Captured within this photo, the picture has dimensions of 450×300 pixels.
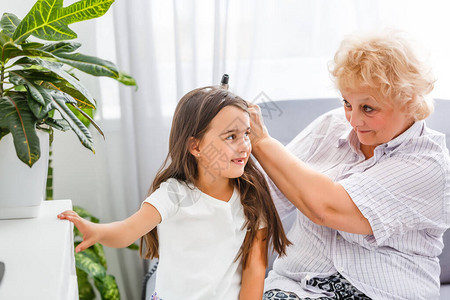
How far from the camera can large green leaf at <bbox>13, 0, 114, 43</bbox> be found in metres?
1.11

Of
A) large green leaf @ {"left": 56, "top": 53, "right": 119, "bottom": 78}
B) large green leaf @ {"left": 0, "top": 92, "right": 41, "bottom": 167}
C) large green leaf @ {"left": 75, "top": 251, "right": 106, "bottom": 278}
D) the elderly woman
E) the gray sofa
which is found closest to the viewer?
large green leaf @ {"left": 0, "top": 92, "right": 41, "bottom": 167}

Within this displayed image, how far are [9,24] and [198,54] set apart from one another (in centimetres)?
102

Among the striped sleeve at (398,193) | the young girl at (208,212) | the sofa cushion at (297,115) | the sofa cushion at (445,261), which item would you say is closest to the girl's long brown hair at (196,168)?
the young girl at (208,212)

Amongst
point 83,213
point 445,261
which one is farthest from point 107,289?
point 445,261

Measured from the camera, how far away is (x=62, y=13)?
3.71ft

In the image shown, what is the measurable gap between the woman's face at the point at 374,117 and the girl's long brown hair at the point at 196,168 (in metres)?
0.31

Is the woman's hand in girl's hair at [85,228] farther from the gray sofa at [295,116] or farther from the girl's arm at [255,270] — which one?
the gray sofa at [295,116]

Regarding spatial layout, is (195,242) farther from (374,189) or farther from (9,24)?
(9,24)

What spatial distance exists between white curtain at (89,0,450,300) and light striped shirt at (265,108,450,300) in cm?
69

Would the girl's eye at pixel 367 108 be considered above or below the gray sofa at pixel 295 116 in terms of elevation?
above

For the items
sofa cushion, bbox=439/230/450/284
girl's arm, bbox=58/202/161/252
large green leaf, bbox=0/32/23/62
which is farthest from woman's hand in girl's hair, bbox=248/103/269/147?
sofa cushion, bbox=439/230/450/284

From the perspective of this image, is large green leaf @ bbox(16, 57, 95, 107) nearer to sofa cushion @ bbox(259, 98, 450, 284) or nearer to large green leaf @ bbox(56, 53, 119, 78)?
large green leaf @ bbox(56, 53, 119, 78)

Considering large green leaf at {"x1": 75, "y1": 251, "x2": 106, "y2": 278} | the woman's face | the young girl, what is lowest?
large green leaf at {"x1": 75, "y1": 251, "x2": 106, "y2": 278}

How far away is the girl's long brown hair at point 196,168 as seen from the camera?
48.2 inches
